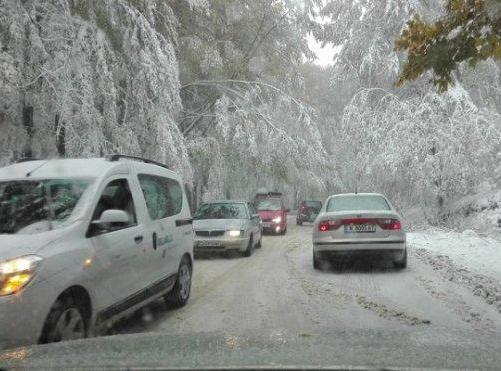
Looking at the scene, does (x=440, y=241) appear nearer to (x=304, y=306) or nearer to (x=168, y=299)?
(x=304, y=306)

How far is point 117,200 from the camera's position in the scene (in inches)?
235

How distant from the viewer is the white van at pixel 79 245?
4.24 m

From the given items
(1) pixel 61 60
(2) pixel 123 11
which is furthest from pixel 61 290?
(2) pixel 123 11

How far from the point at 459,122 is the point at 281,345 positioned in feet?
70.8

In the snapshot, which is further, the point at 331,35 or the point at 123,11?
the point at 331,35

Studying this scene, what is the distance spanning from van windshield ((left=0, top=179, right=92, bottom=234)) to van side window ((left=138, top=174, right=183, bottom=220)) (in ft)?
3.71

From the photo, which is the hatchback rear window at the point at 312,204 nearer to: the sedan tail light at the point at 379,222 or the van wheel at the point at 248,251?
the van wheel at the point at 248,251

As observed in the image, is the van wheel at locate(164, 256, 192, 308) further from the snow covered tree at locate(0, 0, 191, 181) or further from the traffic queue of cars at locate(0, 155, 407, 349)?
the snow covered tree at locate(0, 0, 191, 181)

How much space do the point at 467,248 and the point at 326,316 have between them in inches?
351

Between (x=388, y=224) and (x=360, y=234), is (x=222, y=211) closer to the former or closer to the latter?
(x=360, y=234)

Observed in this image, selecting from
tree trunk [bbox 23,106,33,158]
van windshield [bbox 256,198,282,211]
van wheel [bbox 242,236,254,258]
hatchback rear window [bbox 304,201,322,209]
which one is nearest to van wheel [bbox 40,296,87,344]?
tree trunk [bbox 23,106,33,158]

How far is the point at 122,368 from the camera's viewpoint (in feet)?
8.99

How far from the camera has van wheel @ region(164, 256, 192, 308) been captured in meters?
7.45

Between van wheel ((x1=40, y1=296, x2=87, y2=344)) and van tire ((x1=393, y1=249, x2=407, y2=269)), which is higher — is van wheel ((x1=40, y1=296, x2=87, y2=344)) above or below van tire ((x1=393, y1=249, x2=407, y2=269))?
above
